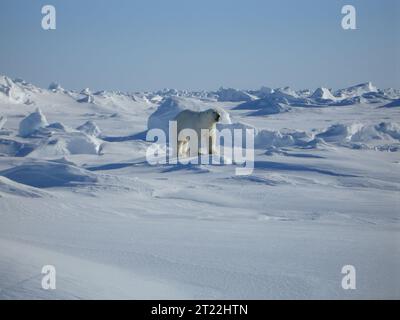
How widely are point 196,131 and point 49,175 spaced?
4.22 meters

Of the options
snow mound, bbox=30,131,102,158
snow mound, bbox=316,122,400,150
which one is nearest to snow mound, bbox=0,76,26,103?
snow mound, bbox=30,131,102,158

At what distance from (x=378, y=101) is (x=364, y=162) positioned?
4421 centimetres

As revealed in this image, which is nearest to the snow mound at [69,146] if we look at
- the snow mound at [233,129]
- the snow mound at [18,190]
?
the snow mound at [233,129]

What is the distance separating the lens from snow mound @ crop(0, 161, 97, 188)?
18.5 ft

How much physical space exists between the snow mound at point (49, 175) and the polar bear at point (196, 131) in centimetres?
367

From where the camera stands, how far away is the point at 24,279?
2.32 m

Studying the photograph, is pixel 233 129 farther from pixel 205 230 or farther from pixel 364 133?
pixel 205 230

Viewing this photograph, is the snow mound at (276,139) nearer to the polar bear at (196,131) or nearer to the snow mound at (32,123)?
the polar bear at (196,131)

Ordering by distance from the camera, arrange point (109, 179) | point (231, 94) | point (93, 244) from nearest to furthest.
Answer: point (93, 244) < point (109, 179) < point (231, 94)

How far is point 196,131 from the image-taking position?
971 centimetres

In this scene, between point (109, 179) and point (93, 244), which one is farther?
point (109, 179)

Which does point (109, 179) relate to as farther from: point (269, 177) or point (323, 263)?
point (323, 263)

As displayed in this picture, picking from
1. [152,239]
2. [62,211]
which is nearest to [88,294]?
[152,239]

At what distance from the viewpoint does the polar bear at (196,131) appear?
31.0 feet
